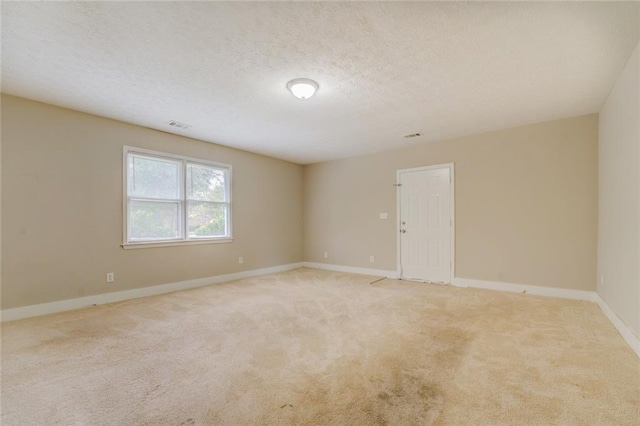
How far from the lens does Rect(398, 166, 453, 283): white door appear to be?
5180mm

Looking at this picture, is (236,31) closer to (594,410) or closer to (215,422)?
(215,422)

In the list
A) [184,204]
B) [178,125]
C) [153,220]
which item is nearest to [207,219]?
[184,204]

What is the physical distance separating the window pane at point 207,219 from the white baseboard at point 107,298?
799 millimetres

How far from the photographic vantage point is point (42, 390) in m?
1.95

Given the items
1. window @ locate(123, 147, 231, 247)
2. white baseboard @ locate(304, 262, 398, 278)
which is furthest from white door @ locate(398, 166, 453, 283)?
window @ locate(123, 147, 231, 247)

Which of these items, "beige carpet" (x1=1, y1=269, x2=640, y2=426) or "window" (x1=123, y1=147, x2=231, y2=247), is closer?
"beige carpet" (x1=1, y1=269, x2=640, y2=426)

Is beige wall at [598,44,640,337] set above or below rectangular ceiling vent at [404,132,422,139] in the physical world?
below

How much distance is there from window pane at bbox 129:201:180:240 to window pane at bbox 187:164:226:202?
39cm

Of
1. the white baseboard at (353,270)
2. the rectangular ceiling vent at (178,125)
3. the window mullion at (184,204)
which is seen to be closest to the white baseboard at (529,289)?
the white baseboard at (353,270)

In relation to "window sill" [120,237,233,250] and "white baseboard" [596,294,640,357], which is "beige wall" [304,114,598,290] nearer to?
"white baseboard" [596,294,640,357]

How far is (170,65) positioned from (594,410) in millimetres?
3996

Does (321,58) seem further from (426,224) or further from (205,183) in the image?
(426,224)

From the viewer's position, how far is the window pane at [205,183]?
16.6 feet

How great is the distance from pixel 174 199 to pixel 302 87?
303cm
